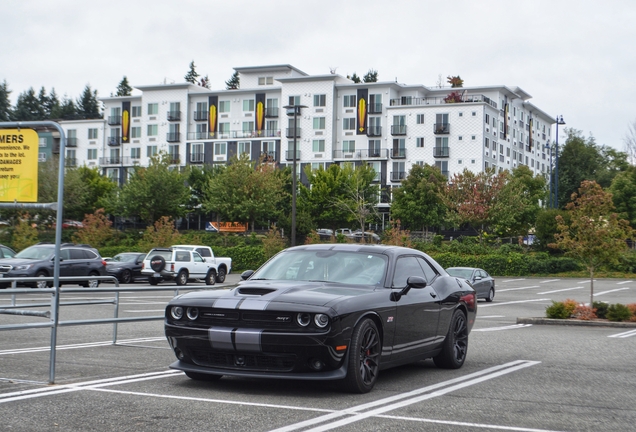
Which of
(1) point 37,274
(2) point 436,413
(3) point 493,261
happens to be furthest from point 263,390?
(3) point 493,261

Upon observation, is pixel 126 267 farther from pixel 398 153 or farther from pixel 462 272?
pixel 398 153

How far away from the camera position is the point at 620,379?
973cm

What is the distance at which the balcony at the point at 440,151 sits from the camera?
88.4 meters

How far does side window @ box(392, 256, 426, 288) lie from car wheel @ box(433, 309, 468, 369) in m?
0.86

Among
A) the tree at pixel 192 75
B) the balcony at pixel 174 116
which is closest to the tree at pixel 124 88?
the tree at pixel 192 75

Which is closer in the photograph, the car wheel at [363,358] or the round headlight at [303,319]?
the round headlight at [303,319]

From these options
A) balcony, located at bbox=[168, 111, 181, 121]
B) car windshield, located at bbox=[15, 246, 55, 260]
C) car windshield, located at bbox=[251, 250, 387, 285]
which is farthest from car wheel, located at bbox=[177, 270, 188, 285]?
balcony, located at bbox=[168, 111, 181, 121]

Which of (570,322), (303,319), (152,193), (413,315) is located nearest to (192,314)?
(303,319)

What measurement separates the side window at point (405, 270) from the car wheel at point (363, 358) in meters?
1.02

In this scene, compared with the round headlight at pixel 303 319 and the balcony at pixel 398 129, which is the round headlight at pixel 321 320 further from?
the balcony at pixel 398 129

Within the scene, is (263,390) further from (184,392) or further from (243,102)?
(243,102)

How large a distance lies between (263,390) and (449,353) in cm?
298

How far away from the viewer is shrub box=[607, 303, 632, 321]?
20.8 m

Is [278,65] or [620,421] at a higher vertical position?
[278,65]
